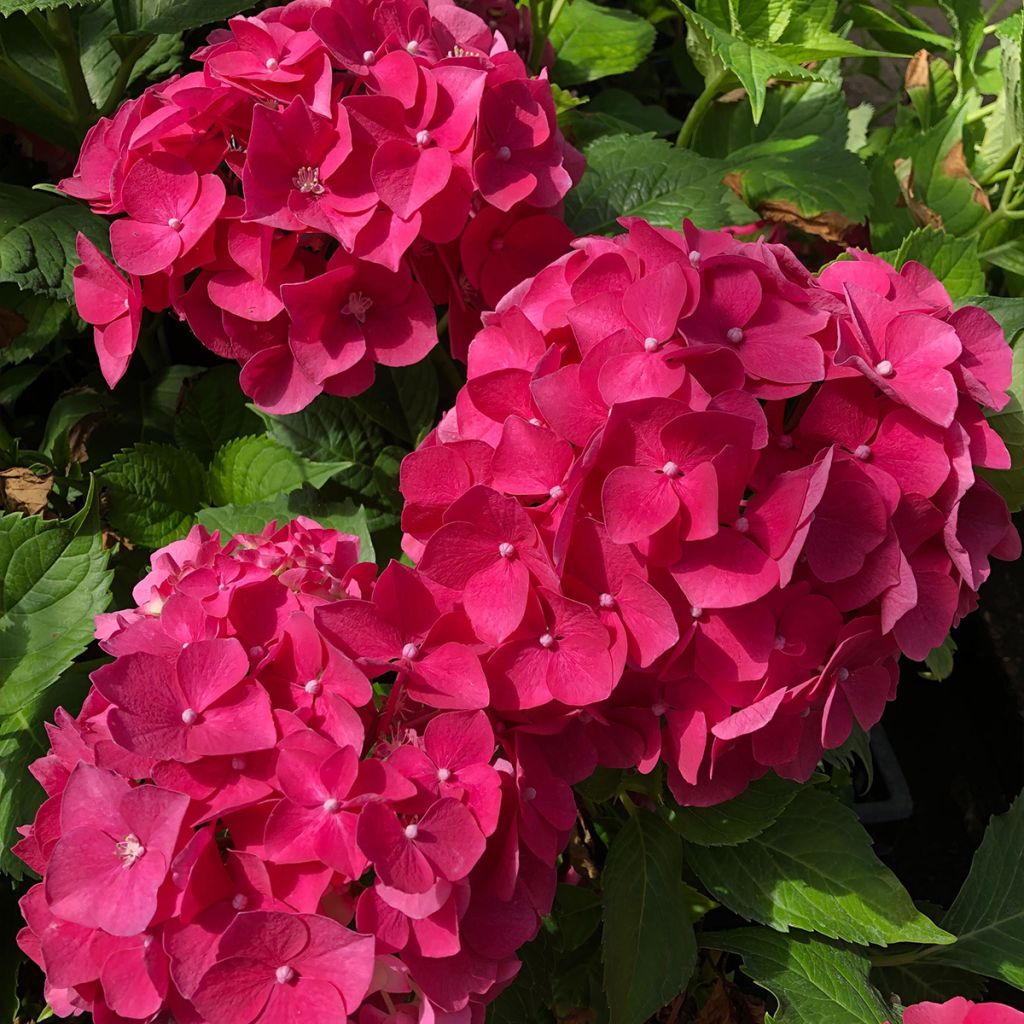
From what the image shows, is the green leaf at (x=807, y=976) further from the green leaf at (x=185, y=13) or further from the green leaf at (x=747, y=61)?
the green leaf at (x=185, y=13)

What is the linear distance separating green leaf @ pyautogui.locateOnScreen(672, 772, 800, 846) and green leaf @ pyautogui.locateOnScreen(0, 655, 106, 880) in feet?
1.91

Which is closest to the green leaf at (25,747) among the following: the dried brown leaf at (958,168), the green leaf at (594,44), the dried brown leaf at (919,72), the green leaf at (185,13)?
the green leaf at (185,13)

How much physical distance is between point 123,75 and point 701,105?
722 mm

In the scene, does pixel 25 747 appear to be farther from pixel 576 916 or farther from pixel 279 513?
pixel 576 916

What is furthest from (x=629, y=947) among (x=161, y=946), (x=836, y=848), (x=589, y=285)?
(x=589, y=285)

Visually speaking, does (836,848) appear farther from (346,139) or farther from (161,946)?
(346,139)

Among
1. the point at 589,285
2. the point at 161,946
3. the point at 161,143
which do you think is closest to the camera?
the point at 161,946

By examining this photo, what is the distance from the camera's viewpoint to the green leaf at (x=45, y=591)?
0.96 metres

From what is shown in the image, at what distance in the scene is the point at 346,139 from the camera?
34.7 inches

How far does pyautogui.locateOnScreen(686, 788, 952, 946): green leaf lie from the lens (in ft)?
3.18

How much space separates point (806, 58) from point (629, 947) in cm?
99

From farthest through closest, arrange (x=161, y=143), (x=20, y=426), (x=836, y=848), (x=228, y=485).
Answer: (x=20, y=426) → (x=228, y=485) → (x=836, y=848) → (x=161, y=143)

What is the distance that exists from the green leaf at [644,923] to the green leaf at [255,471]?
18.7 inches

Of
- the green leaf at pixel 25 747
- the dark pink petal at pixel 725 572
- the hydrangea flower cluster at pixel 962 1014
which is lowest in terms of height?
the hydrangea flower cluster at pixel 962 1014
